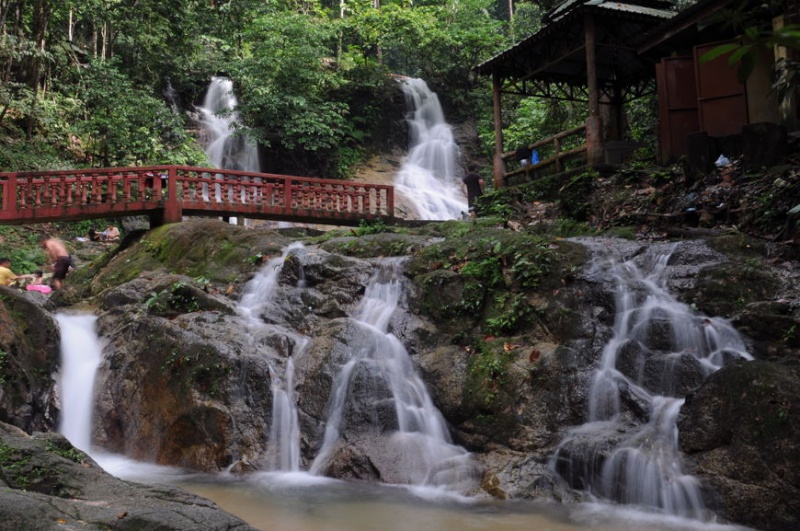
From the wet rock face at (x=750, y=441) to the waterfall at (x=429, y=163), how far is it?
1632cm

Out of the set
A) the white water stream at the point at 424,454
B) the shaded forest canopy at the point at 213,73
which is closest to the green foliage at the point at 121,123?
the shaded forest canopy at the point at 213,73

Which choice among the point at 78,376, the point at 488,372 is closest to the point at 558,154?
the point at 488,372

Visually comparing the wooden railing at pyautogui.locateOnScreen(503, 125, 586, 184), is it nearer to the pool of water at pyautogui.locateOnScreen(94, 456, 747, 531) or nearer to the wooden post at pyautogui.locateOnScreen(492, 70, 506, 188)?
the wooden post at pyautogui.locateOnScreen(492, 70, 506, 188)

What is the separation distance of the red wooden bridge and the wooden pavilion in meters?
4.65

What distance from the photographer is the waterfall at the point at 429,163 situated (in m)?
22.8

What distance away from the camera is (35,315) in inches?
341

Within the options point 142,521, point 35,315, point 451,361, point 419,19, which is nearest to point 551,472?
point 451,361

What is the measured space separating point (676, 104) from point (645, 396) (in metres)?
8.04

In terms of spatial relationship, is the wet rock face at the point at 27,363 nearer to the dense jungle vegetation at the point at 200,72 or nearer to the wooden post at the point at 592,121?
the dense jungle vegetation at the point at 200,72

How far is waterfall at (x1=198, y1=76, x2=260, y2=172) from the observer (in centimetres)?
2220

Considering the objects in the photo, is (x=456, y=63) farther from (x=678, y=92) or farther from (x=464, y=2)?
(x=678, y=92)

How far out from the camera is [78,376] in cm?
888

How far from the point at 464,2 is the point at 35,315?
2610 cm

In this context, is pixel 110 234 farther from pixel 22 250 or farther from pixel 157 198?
pixel 157 198
